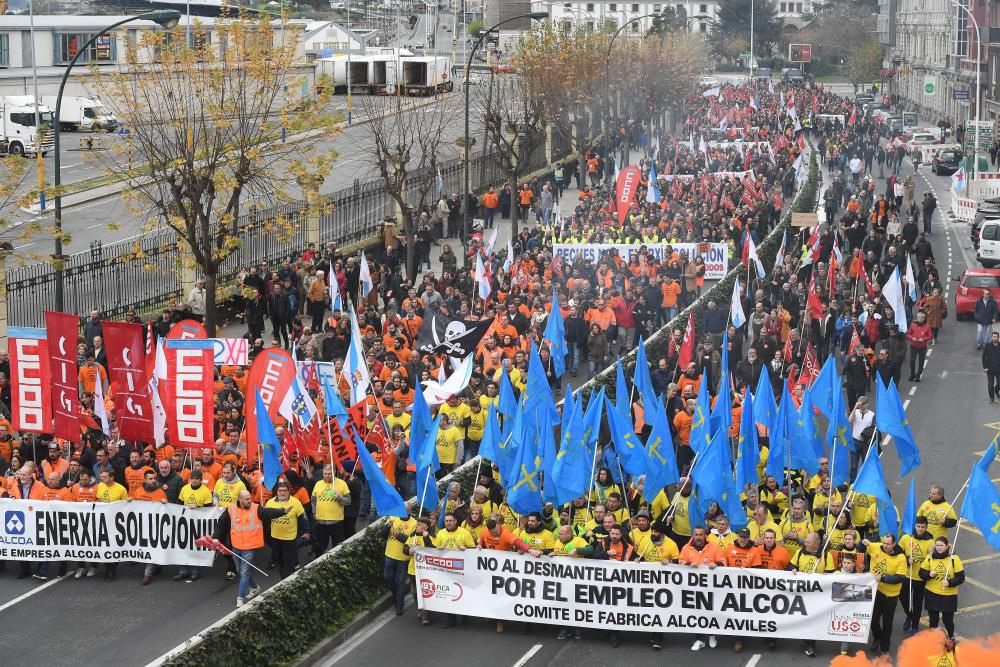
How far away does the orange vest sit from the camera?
16.9m

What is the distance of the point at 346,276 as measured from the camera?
32.3m

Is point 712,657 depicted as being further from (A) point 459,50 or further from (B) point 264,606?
(A) point 459,50

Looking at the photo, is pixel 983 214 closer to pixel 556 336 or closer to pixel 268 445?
pixel 556 336

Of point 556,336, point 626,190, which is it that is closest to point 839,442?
point 556,336

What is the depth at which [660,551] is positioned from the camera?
1591cm

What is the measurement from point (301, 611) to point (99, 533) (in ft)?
10.9

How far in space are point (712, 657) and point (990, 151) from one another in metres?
59.5

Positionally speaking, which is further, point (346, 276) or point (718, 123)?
point (718, 123)

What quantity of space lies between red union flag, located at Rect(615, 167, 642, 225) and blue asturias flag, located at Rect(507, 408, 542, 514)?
21.7m

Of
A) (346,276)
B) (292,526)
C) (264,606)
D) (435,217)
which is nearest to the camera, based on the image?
(264,606)

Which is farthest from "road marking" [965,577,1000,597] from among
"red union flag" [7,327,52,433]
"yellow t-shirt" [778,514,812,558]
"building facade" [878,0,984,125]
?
"building facade" [878,0,984,125]

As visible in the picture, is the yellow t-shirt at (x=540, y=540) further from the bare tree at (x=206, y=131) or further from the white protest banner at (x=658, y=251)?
the white protest banner at (x=658, y=251)

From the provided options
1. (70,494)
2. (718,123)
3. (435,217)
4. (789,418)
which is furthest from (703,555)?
(718,123)

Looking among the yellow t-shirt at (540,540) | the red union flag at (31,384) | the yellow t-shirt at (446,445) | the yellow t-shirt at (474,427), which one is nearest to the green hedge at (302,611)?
the yellow t-shirt at (540,540)
